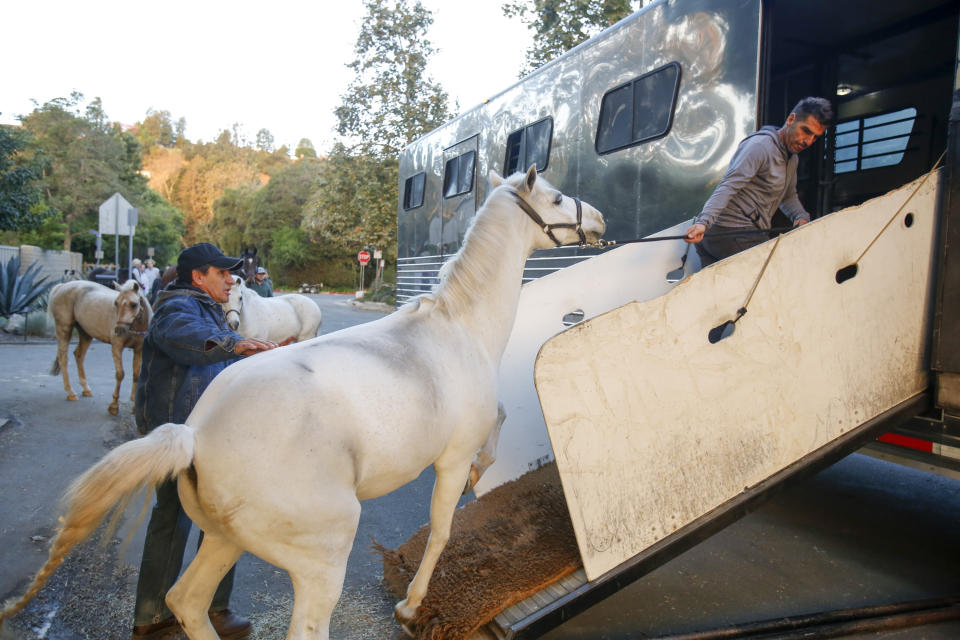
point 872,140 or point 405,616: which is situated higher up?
point 872,140

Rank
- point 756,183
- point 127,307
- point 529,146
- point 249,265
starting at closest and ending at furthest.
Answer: point 756,183
point 529,146
point 127,307
point 249,265

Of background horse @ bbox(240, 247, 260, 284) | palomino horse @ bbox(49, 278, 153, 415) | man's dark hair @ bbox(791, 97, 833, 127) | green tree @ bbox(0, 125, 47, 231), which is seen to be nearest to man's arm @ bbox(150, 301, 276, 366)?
man's dark hair @ bbox(791, 97, 833, 127)

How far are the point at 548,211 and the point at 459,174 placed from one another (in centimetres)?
565

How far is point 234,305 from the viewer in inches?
283

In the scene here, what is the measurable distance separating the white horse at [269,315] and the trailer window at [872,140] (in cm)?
642

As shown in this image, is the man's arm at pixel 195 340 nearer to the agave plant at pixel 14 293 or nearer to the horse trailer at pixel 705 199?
the horse trailer at pixel 705 199

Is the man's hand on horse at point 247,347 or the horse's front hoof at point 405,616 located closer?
the man's hand on horse at point 247,347

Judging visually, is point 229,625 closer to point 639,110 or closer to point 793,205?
point 793,205

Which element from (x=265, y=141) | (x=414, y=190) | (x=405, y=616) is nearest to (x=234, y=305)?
(x=414, y=190)

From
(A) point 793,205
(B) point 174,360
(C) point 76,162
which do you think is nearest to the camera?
(B) point 174,360

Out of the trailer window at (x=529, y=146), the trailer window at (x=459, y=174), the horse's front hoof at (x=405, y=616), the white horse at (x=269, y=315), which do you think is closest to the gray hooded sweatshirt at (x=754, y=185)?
the horse's front hoof at (x=405, y=616)

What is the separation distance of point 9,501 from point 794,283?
533 cm

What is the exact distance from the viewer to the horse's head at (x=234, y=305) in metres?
6.92

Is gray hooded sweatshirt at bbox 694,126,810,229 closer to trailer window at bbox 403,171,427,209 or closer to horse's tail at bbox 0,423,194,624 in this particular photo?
horse's tail at bbox 0,423,194,624
